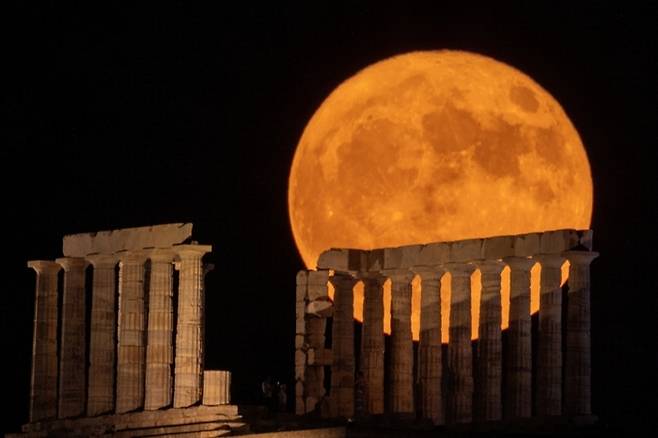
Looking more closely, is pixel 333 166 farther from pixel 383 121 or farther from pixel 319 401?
pixel 319 401

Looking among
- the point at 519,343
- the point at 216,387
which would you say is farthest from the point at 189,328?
the point at 519,343

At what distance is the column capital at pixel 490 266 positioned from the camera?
63.6m

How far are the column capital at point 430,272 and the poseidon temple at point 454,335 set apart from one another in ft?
0.16

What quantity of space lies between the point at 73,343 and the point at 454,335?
13.6m

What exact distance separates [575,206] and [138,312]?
17.8 m

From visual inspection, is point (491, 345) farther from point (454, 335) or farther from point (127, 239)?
point (127, 239)

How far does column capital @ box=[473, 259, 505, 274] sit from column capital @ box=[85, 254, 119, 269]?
12473 millimetres

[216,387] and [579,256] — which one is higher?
[579,256]

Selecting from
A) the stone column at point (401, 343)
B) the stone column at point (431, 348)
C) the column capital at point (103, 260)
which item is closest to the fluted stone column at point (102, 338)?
the column capital at point (103, 260)

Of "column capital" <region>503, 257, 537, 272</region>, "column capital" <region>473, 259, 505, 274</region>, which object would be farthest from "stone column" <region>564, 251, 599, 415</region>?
"column capital" <region>473, 259, 505, 274</region>

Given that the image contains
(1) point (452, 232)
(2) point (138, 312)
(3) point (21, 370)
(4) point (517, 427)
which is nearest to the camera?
(4) point (517, 427)

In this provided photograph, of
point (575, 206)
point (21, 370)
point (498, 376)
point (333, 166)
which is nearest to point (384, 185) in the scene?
point (333, 166)

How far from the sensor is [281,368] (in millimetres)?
88000

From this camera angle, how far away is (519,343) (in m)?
63.0
